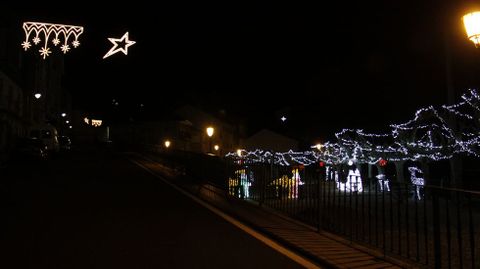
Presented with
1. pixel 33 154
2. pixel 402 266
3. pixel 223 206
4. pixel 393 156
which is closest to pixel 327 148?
pixel 393 156

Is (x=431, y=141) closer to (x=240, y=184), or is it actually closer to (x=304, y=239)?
(x=240, y=184)

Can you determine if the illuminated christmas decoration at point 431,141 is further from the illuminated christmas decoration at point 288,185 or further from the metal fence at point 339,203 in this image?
the illuminated christmas decoration at point 288,185

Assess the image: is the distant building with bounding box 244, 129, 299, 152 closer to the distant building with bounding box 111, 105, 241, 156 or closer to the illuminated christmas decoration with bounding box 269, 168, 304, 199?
the distant building with bounding box 111, 105, 241, 156

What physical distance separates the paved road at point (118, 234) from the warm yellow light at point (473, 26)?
481cm

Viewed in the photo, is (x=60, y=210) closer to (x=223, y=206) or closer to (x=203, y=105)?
(x=223, y=206)

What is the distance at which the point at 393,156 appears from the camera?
71.5 ft

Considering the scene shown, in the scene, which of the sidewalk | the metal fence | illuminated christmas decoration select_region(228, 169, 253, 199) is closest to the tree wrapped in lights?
the metal fence

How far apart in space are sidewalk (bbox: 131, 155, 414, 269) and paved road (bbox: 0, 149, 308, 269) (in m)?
0.42

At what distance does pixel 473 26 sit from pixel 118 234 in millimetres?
6780

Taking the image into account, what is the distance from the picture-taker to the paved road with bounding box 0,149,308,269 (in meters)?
6.30

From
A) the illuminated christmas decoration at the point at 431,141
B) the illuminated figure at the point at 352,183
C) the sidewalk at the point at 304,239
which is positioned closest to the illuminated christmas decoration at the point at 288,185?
the sidewalk at the point at 304,239

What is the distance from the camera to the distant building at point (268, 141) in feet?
201

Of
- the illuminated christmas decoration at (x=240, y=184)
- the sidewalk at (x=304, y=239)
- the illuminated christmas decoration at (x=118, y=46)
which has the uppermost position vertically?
the illuminated christmas decoration at (x=118, y=46)

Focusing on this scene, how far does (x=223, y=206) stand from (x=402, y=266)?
544cm
